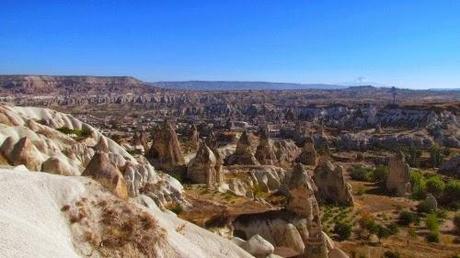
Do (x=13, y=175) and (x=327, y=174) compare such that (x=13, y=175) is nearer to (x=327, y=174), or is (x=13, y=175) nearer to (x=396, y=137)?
(x=327, y=174)

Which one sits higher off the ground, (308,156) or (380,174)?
(308,156)

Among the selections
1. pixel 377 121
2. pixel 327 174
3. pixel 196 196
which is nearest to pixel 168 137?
pixel 196 196

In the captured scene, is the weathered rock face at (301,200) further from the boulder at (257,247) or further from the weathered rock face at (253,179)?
the weathered rock face at (253,179)

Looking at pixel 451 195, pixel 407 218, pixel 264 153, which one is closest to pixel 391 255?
pixel 407 218

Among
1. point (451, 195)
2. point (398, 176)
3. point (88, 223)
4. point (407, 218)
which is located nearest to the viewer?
point (88, 223)

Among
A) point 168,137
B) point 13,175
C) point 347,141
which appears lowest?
point 347,141

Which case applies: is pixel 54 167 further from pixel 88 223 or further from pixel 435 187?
pixel 435 187

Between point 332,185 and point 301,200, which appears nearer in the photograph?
point 301,200
